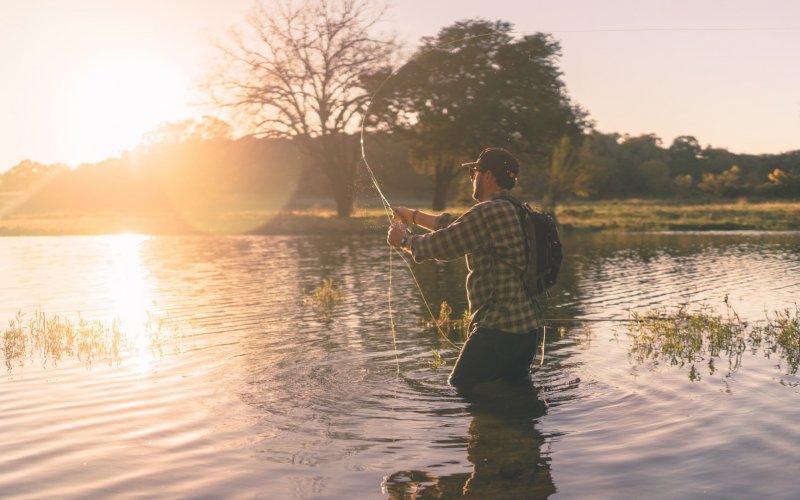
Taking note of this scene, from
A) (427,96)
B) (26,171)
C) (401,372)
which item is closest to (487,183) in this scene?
(401,372)

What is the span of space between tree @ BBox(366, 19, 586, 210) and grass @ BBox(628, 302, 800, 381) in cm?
3635

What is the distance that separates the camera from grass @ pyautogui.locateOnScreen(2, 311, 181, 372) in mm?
11133

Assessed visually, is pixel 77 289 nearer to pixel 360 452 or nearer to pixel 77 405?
pixel 77 405

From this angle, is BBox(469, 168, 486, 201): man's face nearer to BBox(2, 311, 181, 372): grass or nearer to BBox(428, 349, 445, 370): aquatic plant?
BBox(428, 349, 445, 370): aquatic plant

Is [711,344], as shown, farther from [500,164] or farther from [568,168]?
[568,168]

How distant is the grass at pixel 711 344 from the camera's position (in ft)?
33.2

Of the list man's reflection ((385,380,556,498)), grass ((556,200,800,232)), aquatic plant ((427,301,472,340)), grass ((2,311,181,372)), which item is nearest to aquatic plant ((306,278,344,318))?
aquatic plant ((427,301,472,340))

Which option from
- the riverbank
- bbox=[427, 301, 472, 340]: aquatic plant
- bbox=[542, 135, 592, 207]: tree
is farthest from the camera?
bbox=[542, 135, 592, 207]: tree

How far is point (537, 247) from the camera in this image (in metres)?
7.02

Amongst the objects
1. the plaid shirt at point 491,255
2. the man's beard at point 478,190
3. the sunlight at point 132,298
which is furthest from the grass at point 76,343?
the man's beard at point 478,190

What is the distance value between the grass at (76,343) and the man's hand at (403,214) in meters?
5.27

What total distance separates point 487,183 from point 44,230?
51.3 meters

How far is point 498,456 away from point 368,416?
1752 millimetres

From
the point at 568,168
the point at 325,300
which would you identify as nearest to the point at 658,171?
the point at 568,168
